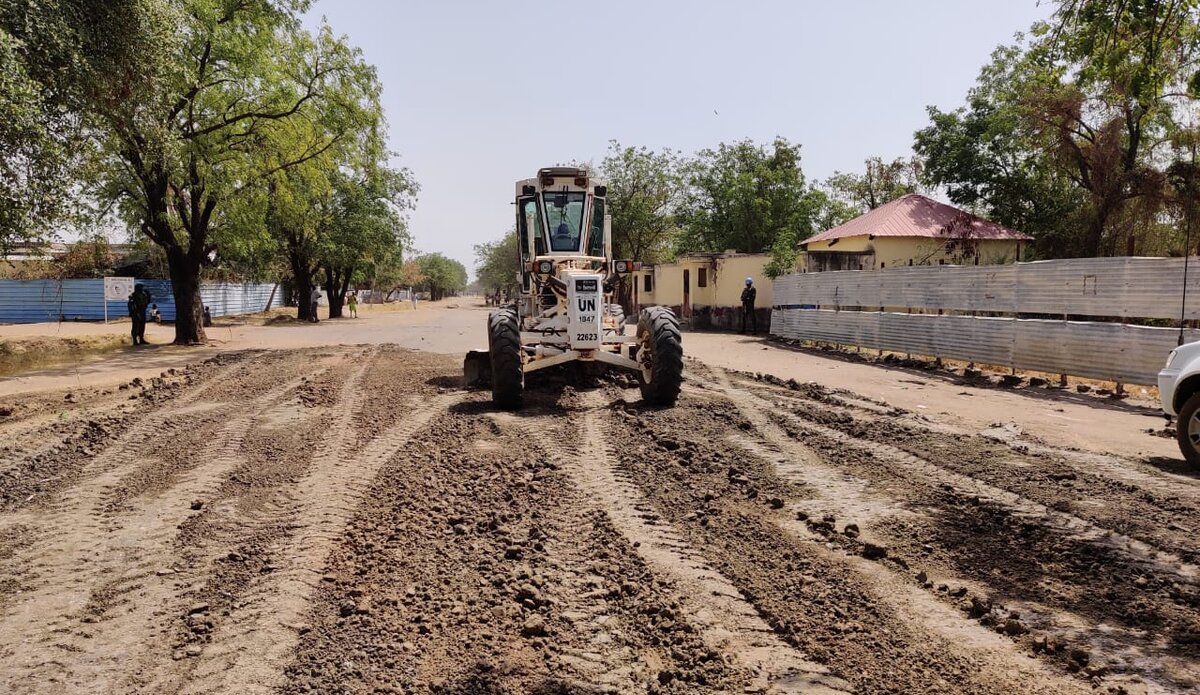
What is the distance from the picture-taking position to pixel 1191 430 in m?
6.73

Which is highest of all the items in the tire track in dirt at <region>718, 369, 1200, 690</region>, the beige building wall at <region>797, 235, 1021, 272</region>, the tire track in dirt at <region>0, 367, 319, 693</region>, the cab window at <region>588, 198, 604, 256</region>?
the beige building wall at <region>797, 235, 1021, 272</region>

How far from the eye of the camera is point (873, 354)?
59.5ft

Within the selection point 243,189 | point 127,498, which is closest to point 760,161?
point 243,189

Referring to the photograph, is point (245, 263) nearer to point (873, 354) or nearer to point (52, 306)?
point (52, 306)

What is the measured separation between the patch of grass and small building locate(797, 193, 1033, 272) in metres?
23.5

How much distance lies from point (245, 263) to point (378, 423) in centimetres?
3599

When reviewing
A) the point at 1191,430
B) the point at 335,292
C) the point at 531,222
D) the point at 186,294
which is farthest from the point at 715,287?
the point at 335,292

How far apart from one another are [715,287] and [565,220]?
2113 cm

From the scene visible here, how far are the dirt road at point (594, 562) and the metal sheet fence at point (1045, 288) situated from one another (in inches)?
186

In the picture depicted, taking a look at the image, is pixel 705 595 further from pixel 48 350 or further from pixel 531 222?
pixel 48 350

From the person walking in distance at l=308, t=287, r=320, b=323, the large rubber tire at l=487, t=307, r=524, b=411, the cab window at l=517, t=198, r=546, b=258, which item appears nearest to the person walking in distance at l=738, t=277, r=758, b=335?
the cab window at l=517, t=198, r=546, b=258

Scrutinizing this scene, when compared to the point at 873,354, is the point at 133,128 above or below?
above

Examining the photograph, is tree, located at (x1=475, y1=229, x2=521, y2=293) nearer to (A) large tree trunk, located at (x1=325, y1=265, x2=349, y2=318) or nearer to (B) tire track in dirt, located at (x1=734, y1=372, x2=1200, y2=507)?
(A) large tree trunk, located at (x1=325, y1=265, x2=349, y2=318)

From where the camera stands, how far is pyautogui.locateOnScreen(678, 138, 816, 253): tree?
4028 cm
